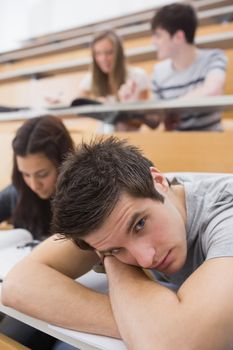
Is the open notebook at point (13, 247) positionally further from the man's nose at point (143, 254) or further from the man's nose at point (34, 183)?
the man's nose at point (143, 254)

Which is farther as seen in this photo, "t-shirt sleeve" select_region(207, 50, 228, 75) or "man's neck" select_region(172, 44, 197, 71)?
"man's neck" select_region(172, 44, 197, 71)

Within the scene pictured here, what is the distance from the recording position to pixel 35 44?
152 inches

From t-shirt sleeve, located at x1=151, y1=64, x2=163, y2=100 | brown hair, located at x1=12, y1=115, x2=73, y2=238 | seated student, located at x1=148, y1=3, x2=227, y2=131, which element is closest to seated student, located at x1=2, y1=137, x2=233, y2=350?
brown hair, located at x1=12, y1=115, x2=73, y2=238

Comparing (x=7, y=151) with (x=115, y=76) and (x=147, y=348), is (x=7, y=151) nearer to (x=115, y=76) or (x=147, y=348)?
(x=115, y=76)

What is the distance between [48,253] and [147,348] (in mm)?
284

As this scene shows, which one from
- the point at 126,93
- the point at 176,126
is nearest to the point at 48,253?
the point at 176,126

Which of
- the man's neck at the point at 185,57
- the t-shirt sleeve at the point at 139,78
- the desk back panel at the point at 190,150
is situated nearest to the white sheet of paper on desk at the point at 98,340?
the desk back panel at the point at 190,150

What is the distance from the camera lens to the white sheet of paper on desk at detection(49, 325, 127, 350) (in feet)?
1.64

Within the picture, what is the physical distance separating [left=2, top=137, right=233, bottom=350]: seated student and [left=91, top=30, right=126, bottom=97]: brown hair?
1464 mm

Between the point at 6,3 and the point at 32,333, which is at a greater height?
the point at 6,3

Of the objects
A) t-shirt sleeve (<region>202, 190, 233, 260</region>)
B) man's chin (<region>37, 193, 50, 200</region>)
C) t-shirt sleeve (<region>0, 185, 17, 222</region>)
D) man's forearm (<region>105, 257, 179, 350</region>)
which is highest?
t-shirt sleeve (<region>202, 190, 233, 260</region>)

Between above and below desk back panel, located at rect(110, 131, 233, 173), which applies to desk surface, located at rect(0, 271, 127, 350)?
below

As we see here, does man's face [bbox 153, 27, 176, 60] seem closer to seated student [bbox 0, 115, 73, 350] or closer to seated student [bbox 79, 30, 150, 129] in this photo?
seated student [bbox 79, 30, 150, 129]

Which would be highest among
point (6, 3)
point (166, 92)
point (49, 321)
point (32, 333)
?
point (6, 3)
